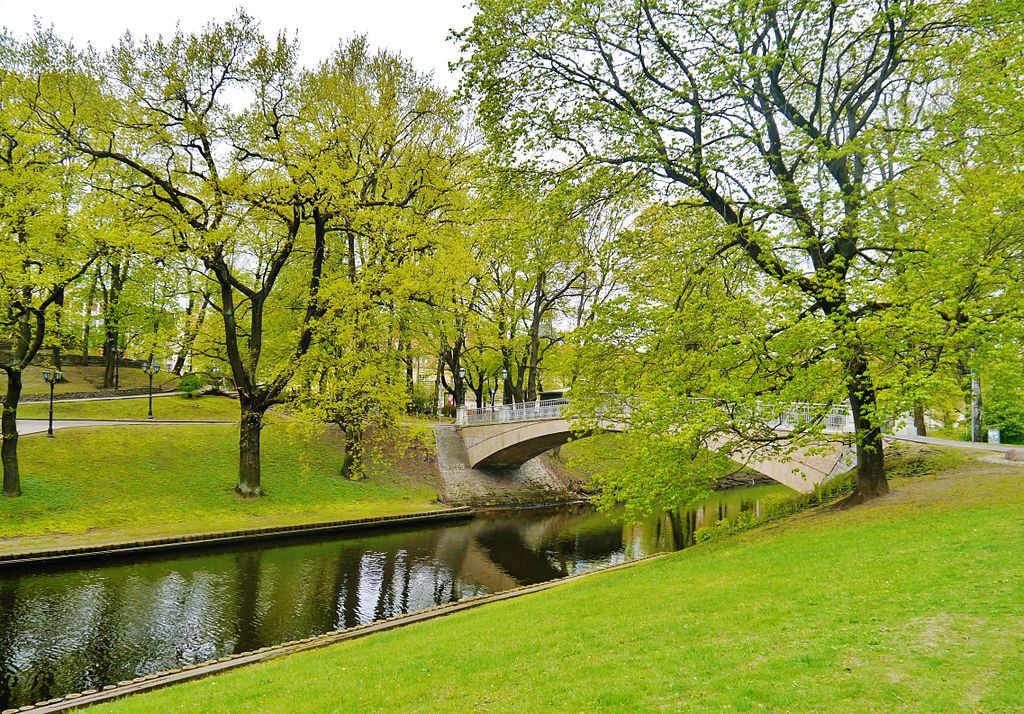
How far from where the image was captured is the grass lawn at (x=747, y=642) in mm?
5543

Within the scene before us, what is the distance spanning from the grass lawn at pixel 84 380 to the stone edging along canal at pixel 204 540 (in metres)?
22.4

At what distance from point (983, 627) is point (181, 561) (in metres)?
20.3

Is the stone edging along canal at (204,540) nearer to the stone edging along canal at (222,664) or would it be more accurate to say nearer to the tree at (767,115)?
the stone edging along canal at (222,664)

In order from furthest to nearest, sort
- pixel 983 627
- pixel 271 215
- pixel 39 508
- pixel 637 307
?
1. pixel 271 215
2. pixel 39 508
3. pixel 637 307
4. pixel 983 627

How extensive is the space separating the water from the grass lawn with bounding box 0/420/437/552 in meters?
2.42

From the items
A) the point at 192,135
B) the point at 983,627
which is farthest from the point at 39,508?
the point at 983,627

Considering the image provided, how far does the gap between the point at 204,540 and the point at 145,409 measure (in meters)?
16.7

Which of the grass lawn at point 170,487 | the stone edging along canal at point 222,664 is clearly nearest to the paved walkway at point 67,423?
the grass lawn at point 170,487

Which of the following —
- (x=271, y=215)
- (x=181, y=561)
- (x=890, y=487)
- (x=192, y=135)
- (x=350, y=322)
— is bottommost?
(x=181, y=561)

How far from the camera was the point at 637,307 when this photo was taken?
14383 mm

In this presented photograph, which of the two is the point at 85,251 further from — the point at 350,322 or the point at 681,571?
the point at 681,571

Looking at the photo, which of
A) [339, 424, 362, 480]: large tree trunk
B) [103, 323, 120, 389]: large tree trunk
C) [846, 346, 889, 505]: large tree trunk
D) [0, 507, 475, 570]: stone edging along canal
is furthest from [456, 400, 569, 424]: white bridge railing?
[103, 323, 120, 389]: large tree trunk

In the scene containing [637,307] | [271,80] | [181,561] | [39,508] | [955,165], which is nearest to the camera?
[637,307]

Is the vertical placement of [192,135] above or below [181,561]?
above
